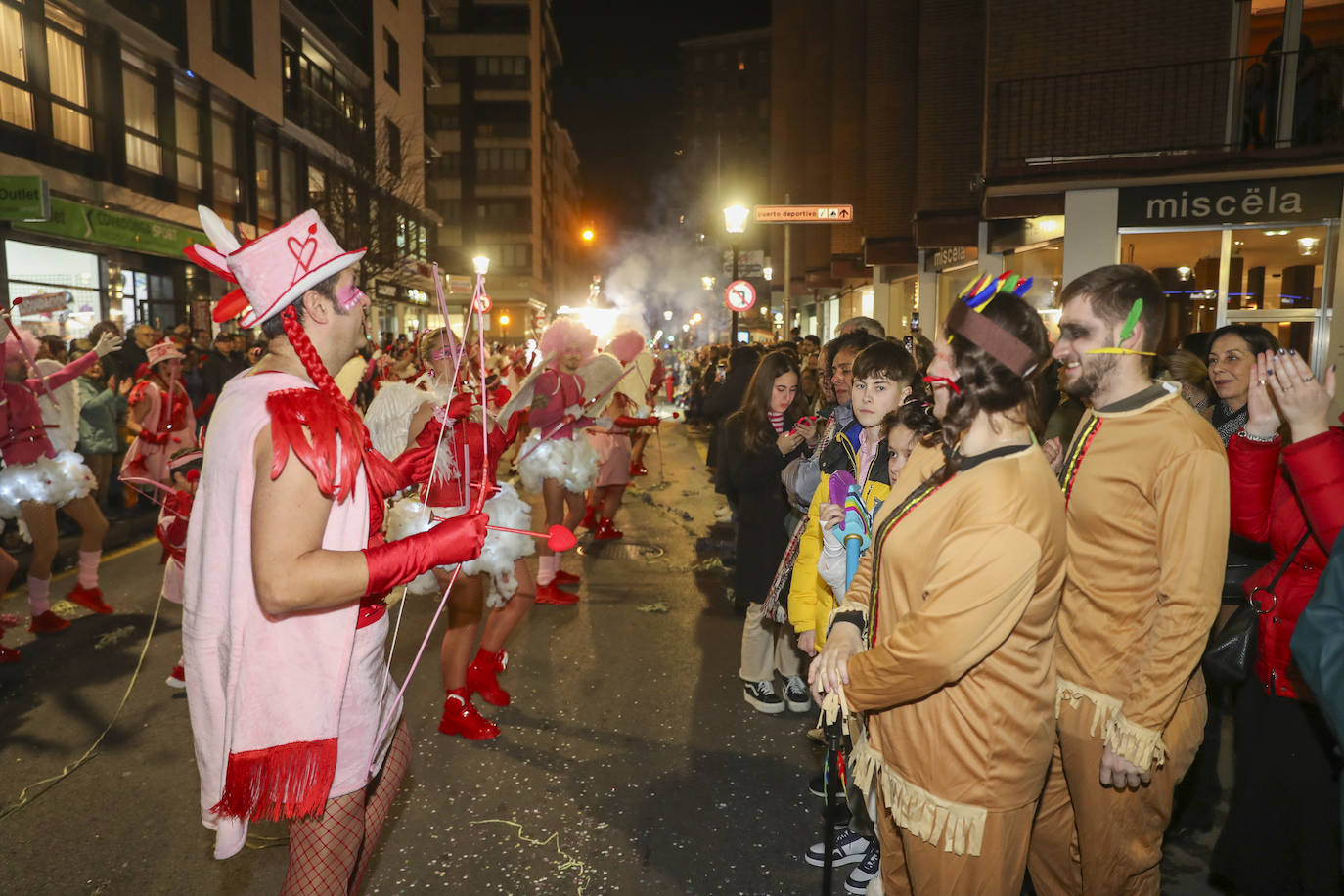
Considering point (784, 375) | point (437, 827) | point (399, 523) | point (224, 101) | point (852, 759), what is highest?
point (224, 101)

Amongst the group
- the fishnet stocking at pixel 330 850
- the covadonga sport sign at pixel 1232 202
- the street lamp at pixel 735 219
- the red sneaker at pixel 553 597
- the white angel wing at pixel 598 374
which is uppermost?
the street lamp at pixel 735 219

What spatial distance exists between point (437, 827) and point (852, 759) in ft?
7.04

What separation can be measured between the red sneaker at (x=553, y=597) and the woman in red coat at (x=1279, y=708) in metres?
4.92

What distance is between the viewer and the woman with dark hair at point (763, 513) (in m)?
4.85

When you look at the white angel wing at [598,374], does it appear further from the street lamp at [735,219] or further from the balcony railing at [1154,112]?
the street lamp at [735,219]

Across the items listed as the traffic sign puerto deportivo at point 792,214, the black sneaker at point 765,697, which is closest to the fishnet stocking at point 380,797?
the black sneaker at point 765,697

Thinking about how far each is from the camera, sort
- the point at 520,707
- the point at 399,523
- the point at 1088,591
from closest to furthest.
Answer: the point at 1088,591
the point at 399,523
the point at 520,707

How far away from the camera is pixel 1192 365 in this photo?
4.30 m

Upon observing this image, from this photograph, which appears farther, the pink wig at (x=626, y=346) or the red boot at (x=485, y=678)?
the pink wig at (x=626, y=346)

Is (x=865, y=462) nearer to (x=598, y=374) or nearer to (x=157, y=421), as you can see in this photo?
(x=598, y=374)

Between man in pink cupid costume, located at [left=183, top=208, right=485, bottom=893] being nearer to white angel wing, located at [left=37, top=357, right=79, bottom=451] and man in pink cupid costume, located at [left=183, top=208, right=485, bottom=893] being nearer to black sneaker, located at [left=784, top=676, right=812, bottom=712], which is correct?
black sneaker, located at [left=784, top=676, right=812, bottom=712]

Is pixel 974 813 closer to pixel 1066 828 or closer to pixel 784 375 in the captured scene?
pixel 1066 828

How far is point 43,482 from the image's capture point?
19.9ft

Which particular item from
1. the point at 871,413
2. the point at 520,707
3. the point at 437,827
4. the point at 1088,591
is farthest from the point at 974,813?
the point at 520,707
